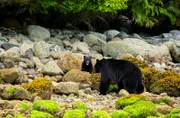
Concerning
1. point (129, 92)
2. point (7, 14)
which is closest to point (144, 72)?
point (129, 92)

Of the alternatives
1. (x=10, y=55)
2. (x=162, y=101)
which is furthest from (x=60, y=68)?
(x=162, y=101)

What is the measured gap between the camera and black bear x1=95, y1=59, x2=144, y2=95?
12602 millimetres

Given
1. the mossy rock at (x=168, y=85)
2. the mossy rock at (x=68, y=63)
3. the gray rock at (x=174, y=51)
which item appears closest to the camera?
the mossy rock at (x=168, y=85)

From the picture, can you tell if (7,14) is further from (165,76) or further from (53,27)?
(165,76)

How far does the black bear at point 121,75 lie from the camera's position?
41.3ft

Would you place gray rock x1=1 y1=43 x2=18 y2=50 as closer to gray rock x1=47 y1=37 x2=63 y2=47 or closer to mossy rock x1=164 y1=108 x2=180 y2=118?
gray rock x1=47 y1=37 x2=63 y2=47

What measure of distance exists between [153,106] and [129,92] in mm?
2562

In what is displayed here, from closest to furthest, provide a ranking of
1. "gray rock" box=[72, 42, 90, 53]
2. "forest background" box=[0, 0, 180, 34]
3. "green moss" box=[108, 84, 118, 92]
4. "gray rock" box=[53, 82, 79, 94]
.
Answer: "gray rock" box=[53, 82, 79, 94] < "green moss" box=[108, 84, 118, 92] < "gray rock" box=[72, 42, 90, 53] < "forest background" box=[0, 0, 180, 34]

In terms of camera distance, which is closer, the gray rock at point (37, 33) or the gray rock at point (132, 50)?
the gray rock at point (132, 50)

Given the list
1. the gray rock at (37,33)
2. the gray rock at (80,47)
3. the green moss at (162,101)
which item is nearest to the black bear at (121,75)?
the green moss at (162,101)

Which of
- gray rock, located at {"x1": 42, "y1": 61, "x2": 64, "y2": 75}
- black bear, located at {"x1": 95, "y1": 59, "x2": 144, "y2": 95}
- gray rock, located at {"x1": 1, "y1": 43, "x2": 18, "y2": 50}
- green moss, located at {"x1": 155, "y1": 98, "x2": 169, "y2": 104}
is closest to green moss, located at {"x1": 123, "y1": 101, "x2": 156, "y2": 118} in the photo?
green moss, located at {"x1": 155, "y1": 98, "x2": 169, "y2": 104}

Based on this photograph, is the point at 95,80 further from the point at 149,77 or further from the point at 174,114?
the point at 174,114

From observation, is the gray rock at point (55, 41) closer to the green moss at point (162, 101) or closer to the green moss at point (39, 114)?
the green moss at point (162, 101)

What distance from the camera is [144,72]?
14.3 metres
